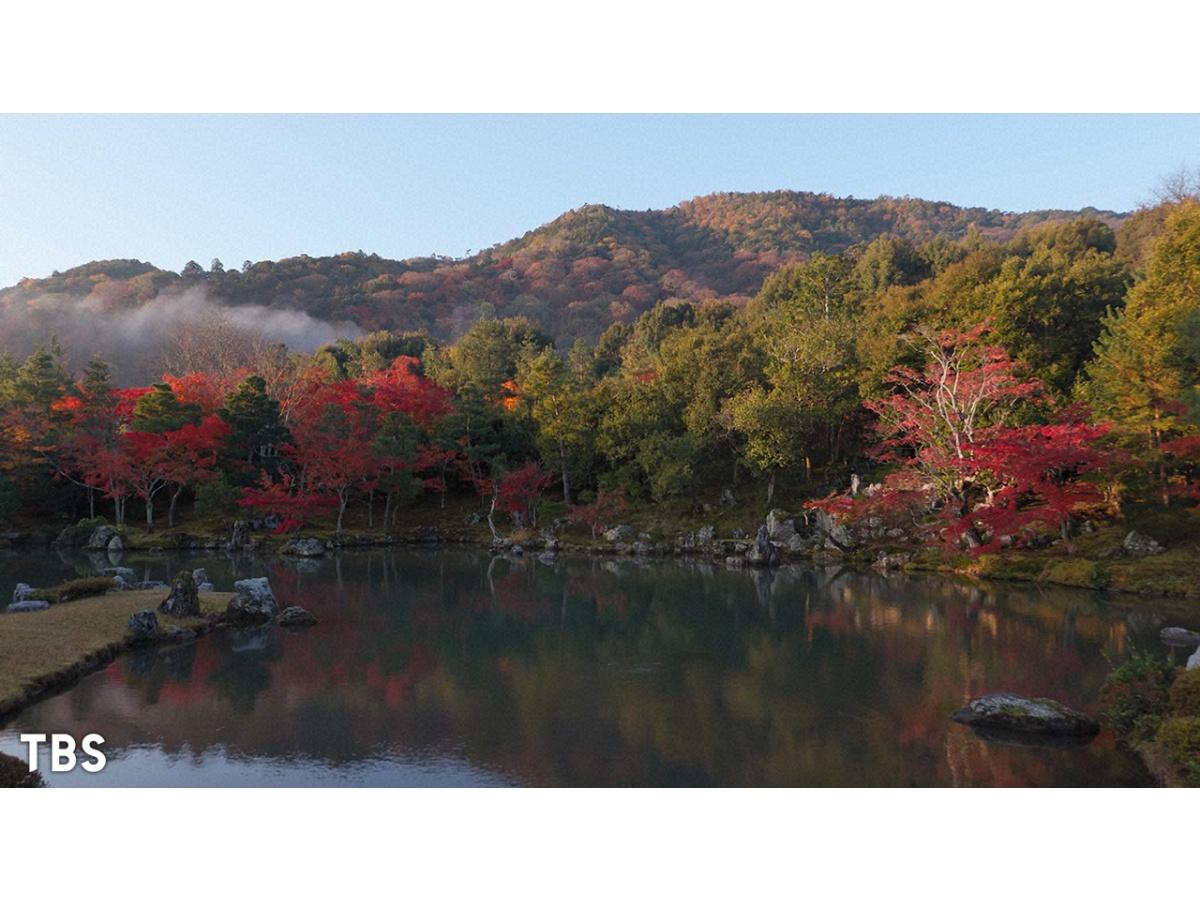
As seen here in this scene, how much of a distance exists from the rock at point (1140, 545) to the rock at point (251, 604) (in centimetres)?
2474

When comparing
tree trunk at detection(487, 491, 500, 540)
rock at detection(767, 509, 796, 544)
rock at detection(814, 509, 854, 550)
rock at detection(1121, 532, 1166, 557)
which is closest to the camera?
rock at detection(1121, 532, 1166, 557)

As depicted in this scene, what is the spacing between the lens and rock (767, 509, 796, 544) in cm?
2967

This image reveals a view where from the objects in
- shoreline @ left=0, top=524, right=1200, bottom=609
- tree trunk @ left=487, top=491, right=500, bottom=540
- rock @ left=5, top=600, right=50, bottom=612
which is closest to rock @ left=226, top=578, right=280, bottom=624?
rock @ left=5, top=600, right=50, bottom=612

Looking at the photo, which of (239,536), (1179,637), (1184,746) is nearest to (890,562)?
(1179,637)

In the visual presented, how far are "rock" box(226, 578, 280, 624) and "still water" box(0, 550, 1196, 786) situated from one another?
73cm

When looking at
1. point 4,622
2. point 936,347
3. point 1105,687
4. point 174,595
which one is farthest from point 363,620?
point 936,347

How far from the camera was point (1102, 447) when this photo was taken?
2358 cm

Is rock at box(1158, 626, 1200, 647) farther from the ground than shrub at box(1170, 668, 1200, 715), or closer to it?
closer to it

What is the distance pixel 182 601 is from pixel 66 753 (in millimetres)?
8467

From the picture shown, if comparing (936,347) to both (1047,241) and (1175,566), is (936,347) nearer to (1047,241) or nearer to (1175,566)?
(1175,566)

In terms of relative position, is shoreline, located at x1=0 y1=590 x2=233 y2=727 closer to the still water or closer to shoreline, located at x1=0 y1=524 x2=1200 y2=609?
the still water

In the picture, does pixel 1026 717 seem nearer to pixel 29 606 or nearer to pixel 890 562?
pixel 890 562

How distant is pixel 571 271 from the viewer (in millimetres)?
94875

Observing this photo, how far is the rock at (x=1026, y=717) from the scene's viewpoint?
400 inches
